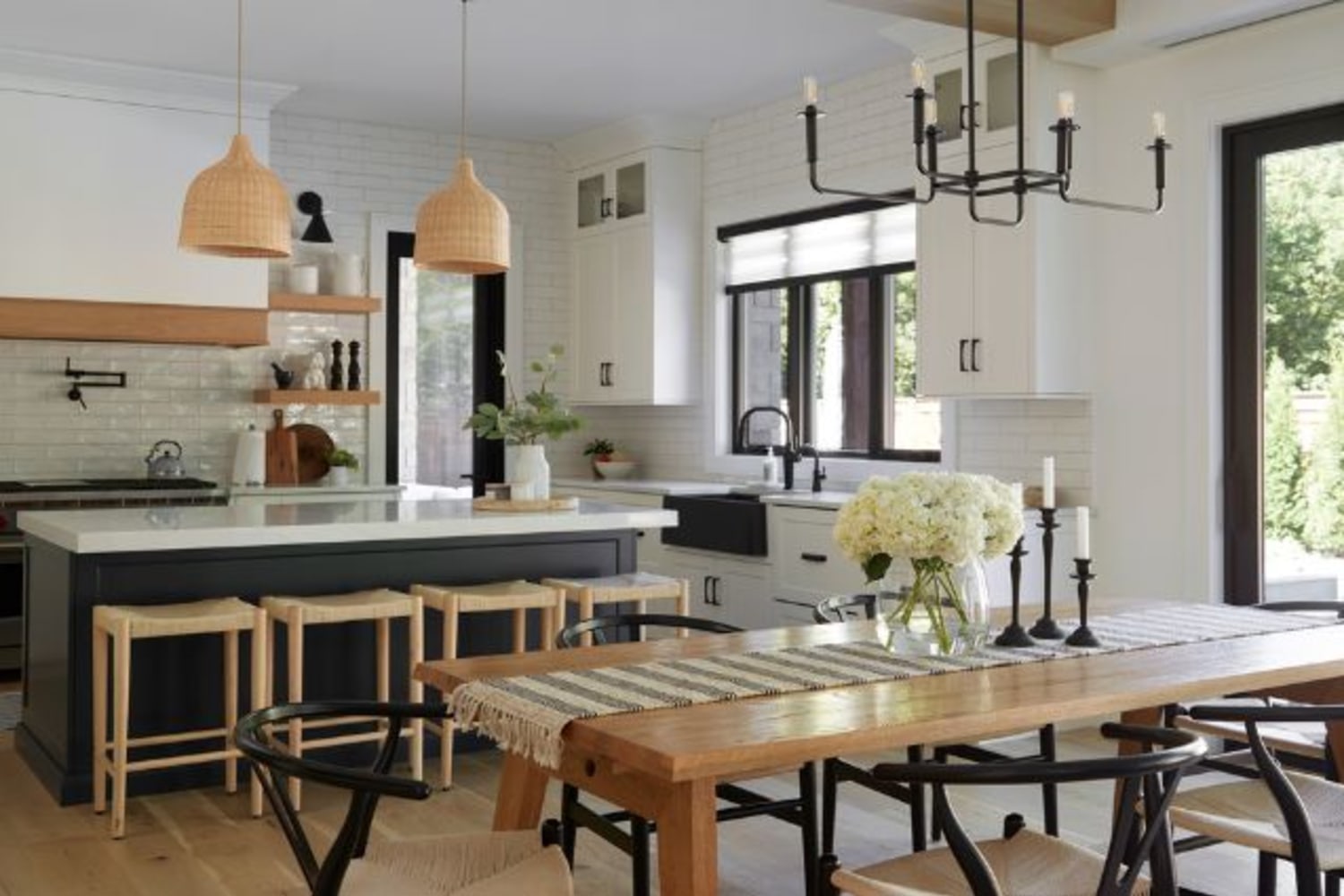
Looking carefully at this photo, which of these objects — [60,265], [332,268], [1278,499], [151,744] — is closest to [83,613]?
[151,744]

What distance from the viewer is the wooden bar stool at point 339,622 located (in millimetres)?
4430

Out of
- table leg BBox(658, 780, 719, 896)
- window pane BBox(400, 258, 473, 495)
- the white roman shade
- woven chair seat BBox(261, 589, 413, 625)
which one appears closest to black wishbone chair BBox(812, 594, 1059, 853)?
table leg BBox(658, 780, 719, 896)

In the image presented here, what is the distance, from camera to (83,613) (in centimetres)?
448

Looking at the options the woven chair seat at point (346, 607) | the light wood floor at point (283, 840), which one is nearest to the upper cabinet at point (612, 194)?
the woven chair seat at point (346, 607)

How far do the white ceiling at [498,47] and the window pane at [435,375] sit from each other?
104 centimetres

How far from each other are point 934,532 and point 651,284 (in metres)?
4.95

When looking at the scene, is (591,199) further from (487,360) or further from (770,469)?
(770,469)

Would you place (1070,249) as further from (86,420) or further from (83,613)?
(86,420)

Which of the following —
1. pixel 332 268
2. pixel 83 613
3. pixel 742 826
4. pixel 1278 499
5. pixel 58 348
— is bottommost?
pixel 742 826

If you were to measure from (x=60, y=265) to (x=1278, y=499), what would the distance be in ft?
17.5

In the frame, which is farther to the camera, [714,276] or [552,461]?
[552,461]

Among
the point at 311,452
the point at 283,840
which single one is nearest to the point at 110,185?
the point at 311,452

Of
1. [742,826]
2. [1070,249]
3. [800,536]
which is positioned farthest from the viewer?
[800,536]

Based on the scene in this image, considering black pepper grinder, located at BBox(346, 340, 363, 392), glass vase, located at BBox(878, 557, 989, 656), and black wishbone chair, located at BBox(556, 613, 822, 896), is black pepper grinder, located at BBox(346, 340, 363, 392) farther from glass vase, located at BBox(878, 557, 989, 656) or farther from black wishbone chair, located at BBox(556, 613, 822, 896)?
glass vase, located at BBox(878, 557, 989, 656)
